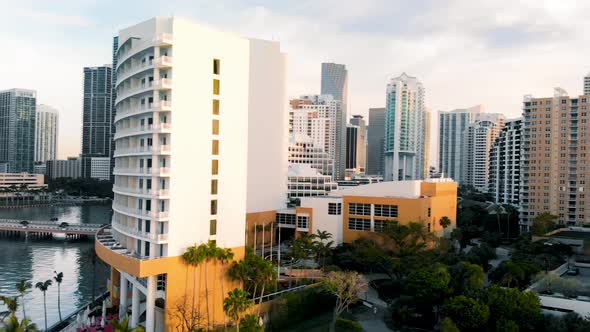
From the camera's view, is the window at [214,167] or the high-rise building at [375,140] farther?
the high-rise building at [375,140]

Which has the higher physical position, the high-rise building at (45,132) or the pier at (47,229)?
the high-rise building at (45,132)

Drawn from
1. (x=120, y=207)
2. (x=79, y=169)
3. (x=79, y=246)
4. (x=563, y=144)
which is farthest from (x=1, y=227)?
(x=79, y=169)

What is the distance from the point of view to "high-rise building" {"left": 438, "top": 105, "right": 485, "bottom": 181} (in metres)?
143

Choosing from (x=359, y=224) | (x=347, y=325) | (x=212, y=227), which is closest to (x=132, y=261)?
(x=212, y=227)

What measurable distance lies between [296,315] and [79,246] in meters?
42.1

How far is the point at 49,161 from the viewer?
545 feet

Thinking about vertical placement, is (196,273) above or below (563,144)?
below

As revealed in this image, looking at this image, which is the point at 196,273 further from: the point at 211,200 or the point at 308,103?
the point at 308,103

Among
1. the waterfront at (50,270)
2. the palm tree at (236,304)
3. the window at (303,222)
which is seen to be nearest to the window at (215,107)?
the palm tree at (236,304)

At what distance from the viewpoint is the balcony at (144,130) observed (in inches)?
1000

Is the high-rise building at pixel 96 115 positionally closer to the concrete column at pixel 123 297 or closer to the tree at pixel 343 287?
the concrete column at pixel 123 297

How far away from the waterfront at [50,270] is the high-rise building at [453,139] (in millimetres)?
106407

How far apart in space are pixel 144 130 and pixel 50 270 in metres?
27.9

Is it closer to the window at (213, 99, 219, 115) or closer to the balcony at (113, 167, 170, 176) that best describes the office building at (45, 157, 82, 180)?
the balcony at (113, 167, 170, 176)
